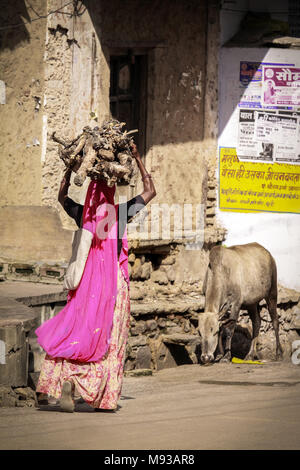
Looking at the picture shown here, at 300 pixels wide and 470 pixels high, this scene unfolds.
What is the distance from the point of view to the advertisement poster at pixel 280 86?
12406 millimetres

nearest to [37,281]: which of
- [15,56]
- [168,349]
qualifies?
[168,349]

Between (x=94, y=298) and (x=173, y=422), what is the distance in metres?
1.13

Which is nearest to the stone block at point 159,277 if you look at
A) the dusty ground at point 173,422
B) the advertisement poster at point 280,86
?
the advertisement poster at point 280,86

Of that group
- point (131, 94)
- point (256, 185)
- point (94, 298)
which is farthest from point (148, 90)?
point (94, 298)

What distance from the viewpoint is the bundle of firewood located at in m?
5.93

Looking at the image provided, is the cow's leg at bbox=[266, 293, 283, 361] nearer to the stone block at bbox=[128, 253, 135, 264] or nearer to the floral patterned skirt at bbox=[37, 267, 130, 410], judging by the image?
the stone block at bbox=[128, 253, 135, 264]

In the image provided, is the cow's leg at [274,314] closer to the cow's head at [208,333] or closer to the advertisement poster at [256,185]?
the advertisement poster at [256,185]

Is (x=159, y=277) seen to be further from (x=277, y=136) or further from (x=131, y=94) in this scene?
(x=277, y=136)

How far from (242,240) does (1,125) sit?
4093 millimetres

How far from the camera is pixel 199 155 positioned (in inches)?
485

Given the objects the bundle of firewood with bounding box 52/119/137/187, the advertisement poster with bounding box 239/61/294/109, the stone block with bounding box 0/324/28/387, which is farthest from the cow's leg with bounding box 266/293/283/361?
the bundle of firewood with bounding box 52/119/137/187

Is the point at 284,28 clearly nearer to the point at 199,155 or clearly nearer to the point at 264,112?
the point at 264,112

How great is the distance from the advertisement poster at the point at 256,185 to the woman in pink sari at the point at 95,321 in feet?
21.3

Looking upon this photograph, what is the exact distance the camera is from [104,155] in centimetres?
595
